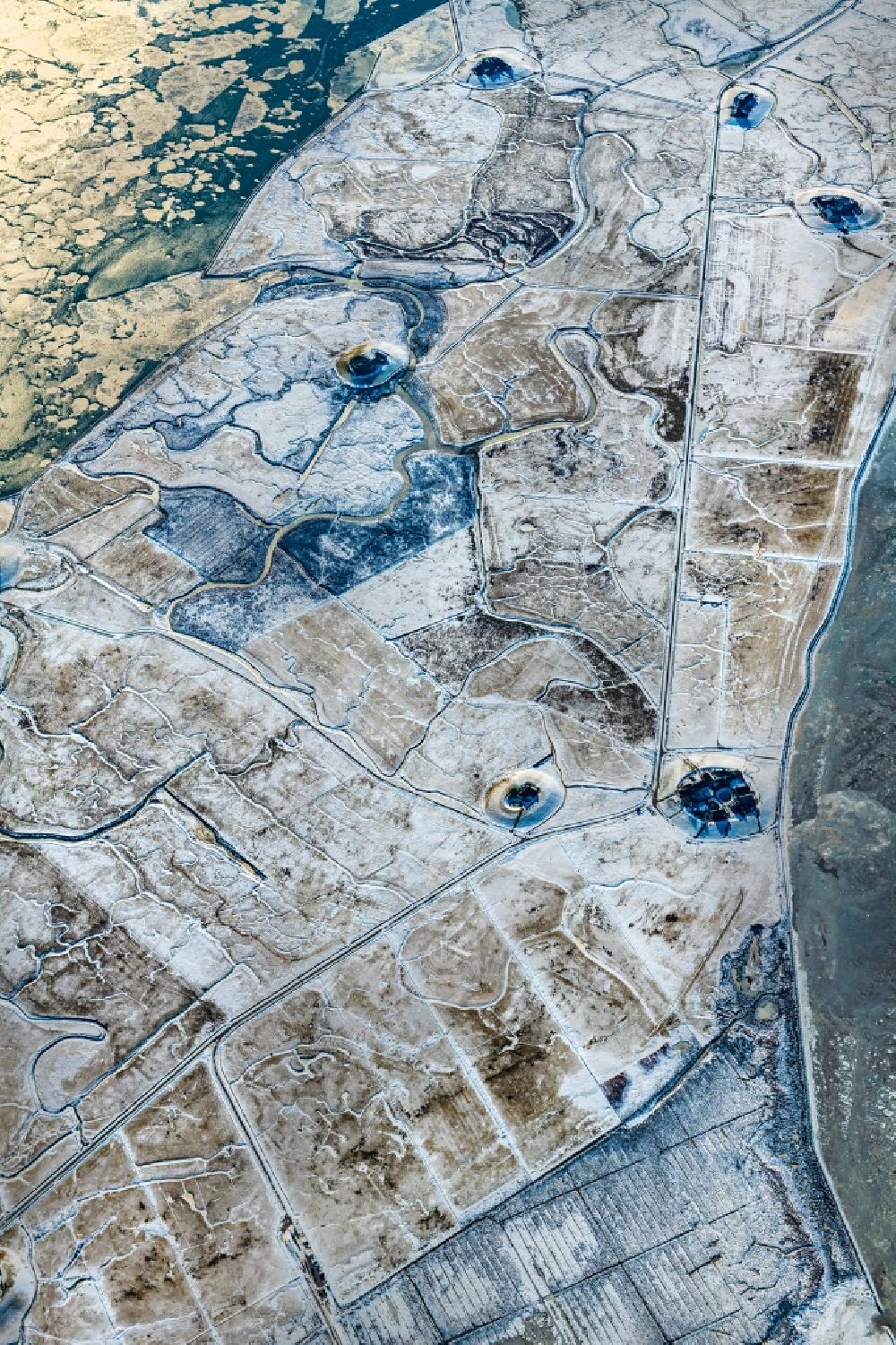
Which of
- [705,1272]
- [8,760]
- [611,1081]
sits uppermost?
[8,760]

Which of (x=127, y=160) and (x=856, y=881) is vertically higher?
(x=127, y=160)

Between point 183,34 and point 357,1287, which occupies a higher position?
point 183,34

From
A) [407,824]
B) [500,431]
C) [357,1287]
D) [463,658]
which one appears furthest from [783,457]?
[357,1287]

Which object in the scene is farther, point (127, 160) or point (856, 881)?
point (127, 160)

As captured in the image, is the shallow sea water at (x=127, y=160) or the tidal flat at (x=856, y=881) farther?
the shallow sea water at (x=127, y=160)

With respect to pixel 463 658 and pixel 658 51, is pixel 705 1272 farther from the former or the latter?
pixel 658 51

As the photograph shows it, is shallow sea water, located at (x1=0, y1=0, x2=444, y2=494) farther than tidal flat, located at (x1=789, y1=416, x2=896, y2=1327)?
Yes

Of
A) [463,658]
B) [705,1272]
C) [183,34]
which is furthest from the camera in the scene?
[183,34]

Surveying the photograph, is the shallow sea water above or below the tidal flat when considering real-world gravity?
above

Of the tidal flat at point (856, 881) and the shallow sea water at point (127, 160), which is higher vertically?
the shallow sea water at point (127, 160)

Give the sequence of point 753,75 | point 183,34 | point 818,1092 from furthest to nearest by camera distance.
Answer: point 183,34 < point 753,75 < point 818,1092

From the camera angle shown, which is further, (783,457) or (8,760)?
(783,457)
